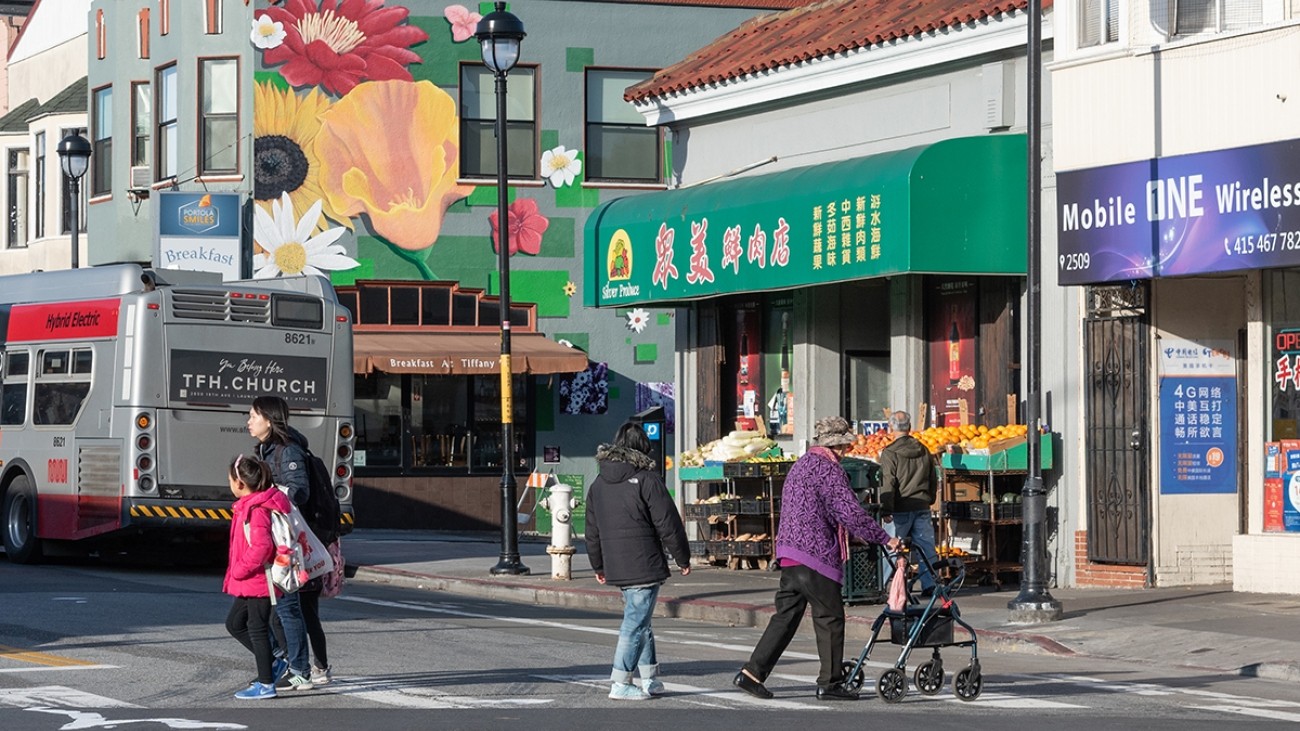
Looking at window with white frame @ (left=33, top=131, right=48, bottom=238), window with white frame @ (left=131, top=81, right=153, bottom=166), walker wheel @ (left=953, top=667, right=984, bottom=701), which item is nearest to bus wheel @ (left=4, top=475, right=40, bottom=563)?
window with white frame @ (left=131, top=81, right=153, bottom=166)

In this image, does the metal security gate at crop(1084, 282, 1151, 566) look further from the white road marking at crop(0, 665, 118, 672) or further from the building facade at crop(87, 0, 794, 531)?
the building facade at crop(87, 0, 794, 531)

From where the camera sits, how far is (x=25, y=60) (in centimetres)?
4619

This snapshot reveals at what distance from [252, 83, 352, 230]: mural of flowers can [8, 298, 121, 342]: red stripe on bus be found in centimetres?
1070

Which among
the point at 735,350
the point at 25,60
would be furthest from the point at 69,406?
the point at 25,60

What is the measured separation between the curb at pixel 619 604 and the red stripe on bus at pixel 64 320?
414 centimetres

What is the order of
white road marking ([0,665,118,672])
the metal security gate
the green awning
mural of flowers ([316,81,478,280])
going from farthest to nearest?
mural of flowers ([316,81,478,280])
the green awning
the metal security gate
white road marking ([0,665,118,672])

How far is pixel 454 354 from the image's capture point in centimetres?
3375

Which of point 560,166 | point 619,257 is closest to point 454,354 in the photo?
point 560,166

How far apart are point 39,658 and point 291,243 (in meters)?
20.9

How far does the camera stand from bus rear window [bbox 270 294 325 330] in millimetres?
22672

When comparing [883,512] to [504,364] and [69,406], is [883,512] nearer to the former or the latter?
[504,364]

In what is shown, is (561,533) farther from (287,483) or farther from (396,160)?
(396,160)

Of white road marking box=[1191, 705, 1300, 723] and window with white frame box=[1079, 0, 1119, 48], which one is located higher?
window with white frame box=[1079, 0, 1119, 48]

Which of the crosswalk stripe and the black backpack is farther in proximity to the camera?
the crosswalk stripe
